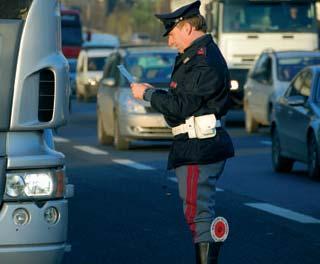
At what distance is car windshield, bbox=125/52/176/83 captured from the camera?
23984 millimetres

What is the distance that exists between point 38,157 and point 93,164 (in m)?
12.8

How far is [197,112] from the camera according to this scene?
8.87m

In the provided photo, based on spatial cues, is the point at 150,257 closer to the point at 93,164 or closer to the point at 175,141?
the point at 175,141

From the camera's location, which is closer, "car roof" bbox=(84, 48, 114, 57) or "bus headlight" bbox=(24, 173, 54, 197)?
"bus headlight" bbox=(24, 173, 54, 197)

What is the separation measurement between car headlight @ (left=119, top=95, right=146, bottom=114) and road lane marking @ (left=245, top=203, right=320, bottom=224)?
8401 millimetres

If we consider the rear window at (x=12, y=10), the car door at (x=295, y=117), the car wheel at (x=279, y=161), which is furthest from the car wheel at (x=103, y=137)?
the rear window at (x=12, y=10)

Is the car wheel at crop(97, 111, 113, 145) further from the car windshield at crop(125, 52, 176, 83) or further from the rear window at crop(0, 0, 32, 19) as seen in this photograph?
the rear window at crop(0, 0, 32, 19)

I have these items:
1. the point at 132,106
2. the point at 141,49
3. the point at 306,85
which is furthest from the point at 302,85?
the point at 141,49

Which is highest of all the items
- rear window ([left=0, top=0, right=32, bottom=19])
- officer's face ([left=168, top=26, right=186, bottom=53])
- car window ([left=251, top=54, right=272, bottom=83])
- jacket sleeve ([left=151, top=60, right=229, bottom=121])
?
rear window ([left=0, top=0, right=32, bottom=19])

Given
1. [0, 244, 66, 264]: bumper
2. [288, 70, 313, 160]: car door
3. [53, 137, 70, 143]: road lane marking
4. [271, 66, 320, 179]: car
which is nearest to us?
[0, 244, 66, 264]: bumper

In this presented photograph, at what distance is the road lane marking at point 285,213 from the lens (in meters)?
13.5

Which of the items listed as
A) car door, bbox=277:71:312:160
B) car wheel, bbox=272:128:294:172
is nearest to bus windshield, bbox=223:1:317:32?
car door, bbox=277:71:312:160

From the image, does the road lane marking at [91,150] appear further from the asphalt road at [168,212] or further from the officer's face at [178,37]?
the officer's face at [178,37]

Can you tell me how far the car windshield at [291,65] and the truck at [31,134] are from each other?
19.4m
